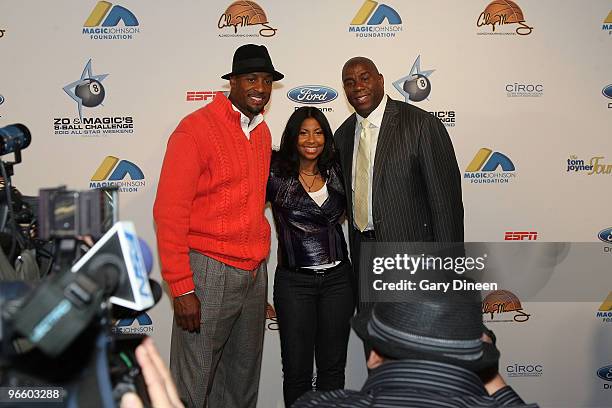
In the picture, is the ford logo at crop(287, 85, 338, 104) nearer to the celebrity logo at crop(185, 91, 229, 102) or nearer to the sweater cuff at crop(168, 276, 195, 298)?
the celebrity logo at crop(185, 91, 229, 102)

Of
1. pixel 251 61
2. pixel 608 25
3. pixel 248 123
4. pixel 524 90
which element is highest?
pixel 608 25


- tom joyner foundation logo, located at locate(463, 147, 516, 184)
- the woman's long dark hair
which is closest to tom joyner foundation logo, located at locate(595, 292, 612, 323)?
tom joyner foundation logo, located at locate(463, 147, 516, 184)

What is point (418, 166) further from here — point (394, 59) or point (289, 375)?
point (289, 375)

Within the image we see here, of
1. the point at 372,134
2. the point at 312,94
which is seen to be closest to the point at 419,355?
the point at 372,134

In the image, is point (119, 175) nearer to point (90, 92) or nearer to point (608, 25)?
point (90, 92)

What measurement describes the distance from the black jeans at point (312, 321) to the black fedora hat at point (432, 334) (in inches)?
53.0

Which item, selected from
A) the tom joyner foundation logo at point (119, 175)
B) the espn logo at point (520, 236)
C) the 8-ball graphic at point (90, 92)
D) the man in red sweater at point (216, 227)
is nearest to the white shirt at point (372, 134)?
the man in red sweater at point (216, 227)

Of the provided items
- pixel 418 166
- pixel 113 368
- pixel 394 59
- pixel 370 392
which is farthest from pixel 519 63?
pixel 113 368

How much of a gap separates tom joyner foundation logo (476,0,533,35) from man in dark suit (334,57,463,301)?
770 mm

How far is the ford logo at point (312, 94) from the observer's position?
305 centimetres

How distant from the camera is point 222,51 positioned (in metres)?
3.01

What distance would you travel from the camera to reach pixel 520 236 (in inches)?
125

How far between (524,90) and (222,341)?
187 centimetres

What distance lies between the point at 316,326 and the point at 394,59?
1.32m
